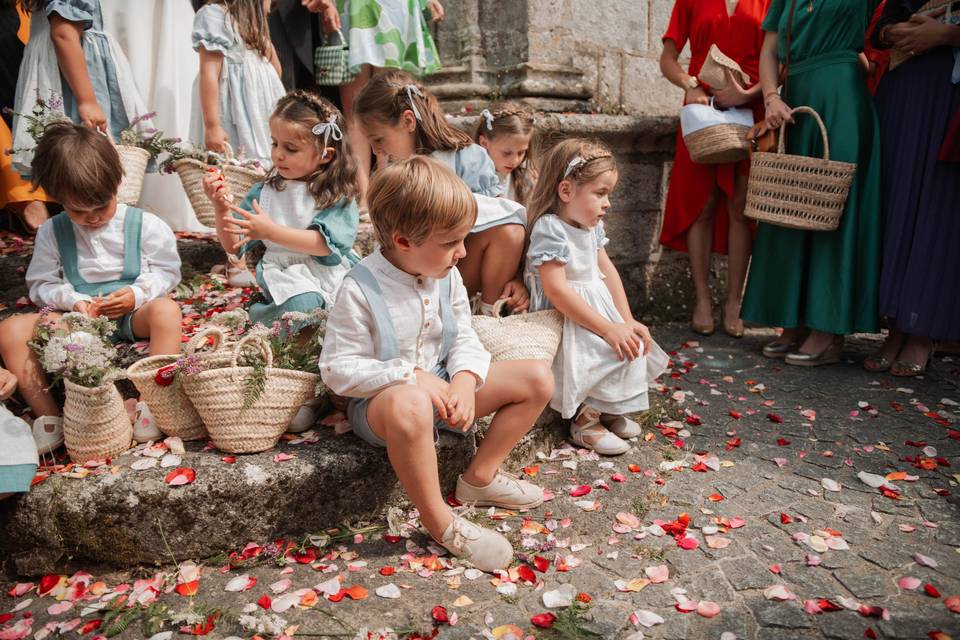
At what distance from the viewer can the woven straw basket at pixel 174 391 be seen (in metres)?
2.21

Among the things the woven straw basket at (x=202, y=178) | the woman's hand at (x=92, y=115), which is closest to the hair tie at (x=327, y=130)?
the woven straw basket at (x=202, y=178)

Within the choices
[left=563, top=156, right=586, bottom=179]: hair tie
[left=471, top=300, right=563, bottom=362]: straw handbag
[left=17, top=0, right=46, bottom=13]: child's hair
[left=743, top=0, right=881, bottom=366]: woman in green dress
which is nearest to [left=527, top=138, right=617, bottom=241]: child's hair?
[left=563, top=156, right=586, bottom=179]: hair tie

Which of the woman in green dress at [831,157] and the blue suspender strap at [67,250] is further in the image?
the woman in green dress at [831,157]

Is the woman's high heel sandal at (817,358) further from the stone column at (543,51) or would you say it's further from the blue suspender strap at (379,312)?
A: the blue suspender strap at (379,312)

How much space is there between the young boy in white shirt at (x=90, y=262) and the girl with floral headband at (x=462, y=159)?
3.50 feet

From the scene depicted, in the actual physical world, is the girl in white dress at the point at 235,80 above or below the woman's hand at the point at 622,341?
above

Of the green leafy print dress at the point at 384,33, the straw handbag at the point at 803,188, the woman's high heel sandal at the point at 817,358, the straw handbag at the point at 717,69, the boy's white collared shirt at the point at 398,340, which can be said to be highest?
the green leafy print dress at the point at 384,33

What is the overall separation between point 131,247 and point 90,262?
0.55 feet

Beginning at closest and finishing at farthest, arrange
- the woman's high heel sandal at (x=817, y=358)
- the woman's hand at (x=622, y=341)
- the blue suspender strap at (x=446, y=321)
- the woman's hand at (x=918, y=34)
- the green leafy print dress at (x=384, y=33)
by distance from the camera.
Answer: the blue suspender strap at (x=446, y=321) < the woman's hand at (x=622, y=341) < the woman's hand at (x=918, y=34) < the woman's high heel sandal at (x=817, y=358) < the green leafy print dress at (x=384, y=33)

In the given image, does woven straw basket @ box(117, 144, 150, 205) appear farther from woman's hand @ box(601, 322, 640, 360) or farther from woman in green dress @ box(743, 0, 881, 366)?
woman in green dress @ box(743, 0, 881, 366)

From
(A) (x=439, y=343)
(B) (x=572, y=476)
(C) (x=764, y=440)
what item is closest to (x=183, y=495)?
(A) (x=439, y=343)

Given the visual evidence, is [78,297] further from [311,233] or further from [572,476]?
[572,476]

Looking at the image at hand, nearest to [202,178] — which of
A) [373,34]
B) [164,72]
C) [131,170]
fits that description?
[131,170]

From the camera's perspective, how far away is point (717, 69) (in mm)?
4016
